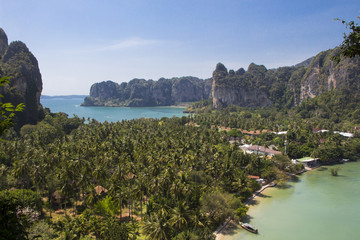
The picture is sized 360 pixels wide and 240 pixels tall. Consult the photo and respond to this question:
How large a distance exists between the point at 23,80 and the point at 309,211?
13545 centimetres

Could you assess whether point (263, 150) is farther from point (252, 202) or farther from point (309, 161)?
point (252, 202)

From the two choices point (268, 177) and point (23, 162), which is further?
point (268, 177)

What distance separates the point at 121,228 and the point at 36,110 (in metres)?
116

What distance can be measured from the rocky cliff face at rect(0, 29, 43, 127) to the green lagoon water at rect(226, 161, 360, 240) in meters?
112

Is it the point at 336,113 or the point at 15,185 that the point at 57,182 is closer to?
the point at 15,185

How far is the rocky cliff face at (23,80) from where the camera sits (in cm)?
11225

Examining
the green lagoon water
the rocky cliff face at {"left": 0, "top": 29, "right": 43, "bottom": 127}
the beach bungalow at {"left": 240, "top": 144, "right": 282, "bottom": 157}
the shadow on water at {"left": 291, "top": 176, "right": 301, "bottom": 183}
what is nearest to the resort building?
the beach bungalow at {"left": 240, "top": 144, "right": 282, "bottom": 157}

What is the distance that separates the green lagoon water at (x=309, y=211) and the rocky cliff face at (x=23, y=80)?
367 ft

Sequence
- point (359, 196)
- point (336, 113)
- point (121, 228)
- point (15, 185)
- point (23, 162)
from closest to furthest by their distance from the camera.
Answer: point (121, 228), point (23, 162), point (15, 185), point (359, 196), point (336, 113)

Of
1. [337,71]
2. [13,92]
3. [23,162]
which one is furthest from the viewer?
[337,71]

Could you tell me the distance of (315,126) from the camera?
13312 centimetres

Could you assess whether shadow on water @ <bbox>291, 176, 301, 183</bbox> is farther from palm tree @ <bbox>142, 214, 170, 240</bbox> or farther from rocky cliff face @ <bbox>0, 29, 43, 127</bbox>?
rocky cliff face @ <bbox>0, 29, 43, 127</bbox>

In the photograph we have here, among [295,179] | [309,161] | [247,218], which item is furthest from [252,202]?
[309,161]

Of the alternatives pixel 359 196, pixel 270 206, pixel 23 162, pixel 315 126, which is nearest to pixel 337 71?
pixel 315 126
